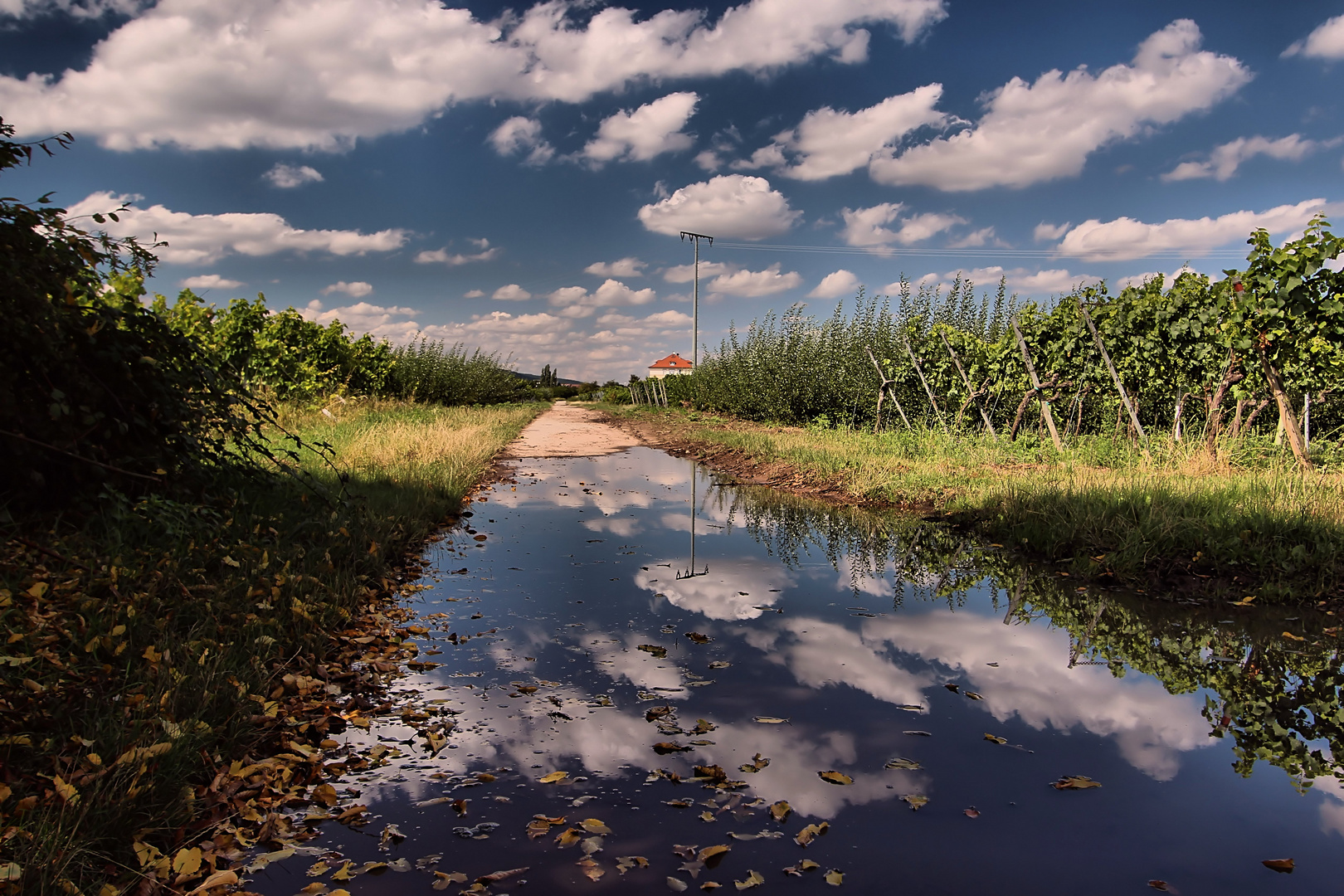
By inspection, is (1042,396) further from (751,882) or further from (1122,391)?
(751,882)

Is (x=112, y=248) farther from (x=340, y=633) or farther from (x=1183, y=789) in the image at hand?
(x=1183, y=789)

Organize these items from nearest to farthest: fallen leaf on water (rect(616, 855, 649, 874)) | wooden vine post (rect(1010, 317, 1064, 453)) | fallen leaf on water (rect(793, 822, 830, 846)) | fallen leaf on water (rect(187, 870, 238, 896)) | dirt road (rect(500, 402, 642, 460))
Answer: fallen leaf on water (rect(187, 870, 238, 896)) < fallen leaf on water (rect(616, 855, 649, 874)) < fallen leaf on water (rect(793, 822, 830, 846)) < wooden vine post (rect(1010, 317, 1064, 453)) < dirt road (rect(500, 402, 642, 460))

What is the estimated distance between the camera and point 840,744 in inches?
125

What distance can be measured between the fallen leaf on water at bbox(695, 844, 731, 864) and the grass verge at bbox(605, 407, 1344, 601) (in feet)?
15.5

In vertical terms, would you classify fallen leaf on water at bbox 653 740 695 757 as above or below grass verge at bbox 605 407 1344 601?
below

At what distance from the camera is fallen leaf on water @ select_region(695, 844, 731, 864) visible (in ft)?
7.84

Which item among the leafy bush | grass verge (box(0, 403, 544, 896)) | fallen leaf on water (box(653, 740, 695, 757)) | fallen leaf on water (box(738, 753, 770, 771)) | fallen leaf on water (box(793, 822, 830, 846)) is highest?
the leafy bush

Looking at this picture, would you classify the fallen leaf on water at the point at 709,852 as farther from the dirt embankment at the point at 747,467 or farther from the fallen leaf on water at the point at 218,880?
the dirt embankment at the point at 747,467

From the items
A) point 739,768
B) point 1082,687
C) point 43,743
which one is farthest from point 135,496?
point 1082,687

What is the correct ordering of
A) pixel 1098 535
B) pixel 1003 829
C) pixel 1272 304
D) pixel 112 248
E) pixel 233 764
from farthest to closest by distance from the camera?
1. pixel 1272 304
2. pixel 1098 535
3. pixel 112 248
4. pixel 233 764
5. pixel 1003 829

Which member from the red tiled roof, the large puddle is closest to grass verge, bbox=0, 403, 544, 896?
the large puddle

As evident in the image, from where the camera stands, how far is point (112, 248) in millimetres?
4953

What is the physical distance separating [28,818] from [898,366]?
1735cm

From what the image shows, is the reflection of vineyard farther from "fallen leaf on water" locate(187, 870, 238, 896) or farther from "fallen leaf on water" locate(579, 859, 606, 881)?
"fallen leaf on water" locate(187, 870, 238, 896)
